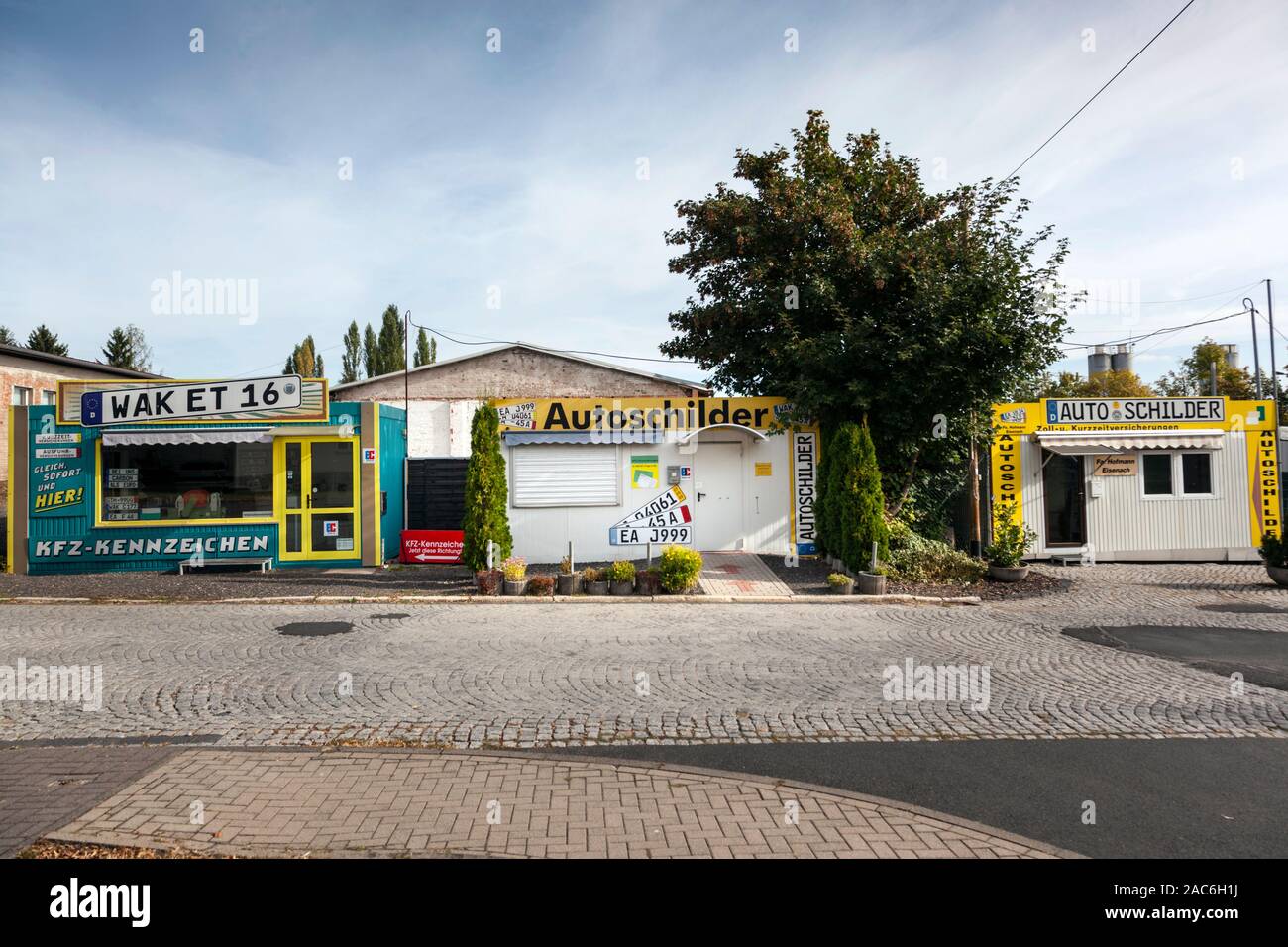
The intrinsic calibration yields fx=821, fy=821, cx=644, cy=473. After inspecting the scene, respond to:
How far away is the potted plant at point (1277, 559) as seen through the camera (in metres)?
13.7

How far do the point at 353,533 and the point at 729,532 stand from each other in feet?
25.0

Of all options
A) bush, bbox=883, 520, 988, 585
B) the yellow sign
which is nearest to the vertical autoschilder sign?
bush, bbox=883, 520, 988, 585

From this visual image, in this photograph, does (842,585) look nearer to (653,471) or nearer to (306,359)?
(653,471)

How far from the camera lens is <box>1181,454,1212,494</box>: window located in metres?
17.5

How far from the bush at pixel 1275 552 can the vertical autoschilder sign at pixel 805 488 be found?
7.76 metres

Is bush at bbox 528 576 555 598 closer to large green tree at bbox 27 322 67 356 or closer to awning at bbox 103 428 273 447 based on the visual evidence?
awning at bbox 103 428 273 447

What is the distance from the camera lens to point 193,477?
52.4 feet

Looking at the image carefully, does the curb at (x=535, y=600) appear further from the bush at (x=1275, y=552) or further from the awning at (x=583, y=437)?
the bush at (x=1275, y=552)

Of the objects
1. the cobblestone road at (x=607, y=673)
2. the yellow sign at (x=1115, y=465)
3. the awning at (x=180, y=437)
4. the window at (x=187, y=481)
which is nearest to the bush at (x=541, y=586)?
the cobblestone road at (x=607, y=673)

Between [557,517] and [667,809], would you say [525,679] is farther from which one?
[557,517]

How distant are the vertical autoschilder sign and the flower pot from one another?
3908 millimetres

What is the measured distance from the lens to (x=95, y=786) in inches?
196

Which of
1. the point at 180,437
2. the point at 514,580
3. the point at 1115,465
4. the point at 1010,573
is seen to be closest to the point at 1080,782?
the point at 514,580
